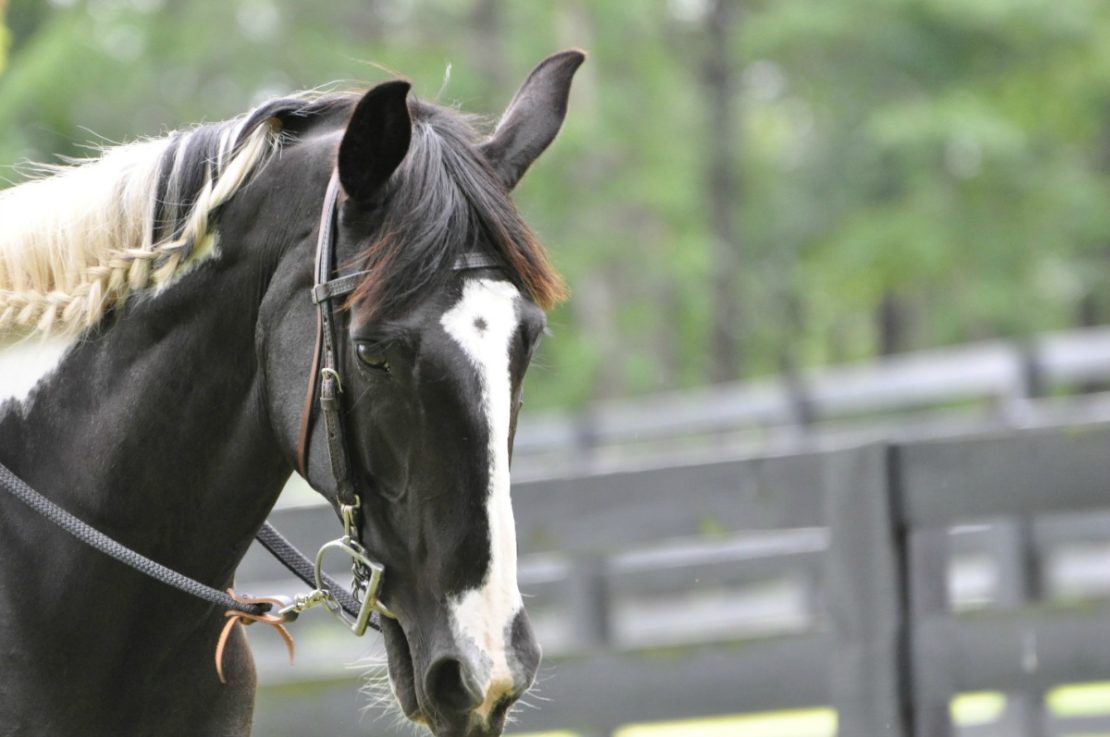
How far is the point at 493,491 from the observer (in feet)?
7.88

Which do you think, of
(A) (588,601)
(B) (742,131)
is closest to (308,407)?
(A) (588,601)

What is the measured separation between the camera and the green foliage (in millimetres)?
15844

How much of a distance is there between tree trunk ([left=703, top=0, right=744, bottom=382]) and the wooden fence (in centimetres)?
1290

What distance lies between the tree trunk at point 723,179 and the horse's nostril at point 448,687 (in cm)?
1601

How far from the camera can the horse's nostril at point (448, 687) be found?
2350 millimetres

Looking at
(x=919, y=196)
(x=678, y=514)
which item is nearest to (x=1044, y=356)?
(x=678, y=514)

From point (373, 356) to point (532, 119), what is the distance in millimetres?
699

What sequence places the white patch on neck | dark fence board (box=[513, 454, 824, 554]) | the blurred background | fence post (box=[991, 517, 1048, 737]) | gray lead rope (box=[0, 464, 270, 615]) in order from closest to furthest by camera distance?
gray lead rope (box=[0, 464, 270, 615]) → the white patch on neck → dark fence board (box=[513, 454, 824, 554]) → fence post (box=[991, 517, 1048, 737]) → the blurred background

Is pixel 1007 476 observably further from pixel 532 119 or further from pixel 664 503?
pixel 532 119

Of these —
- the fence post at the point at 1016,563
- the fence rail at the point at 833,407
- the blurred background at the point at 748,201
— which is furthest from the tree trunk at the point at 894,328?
the fence post at the point at 1016,563

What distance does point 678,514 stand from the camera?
15.5 ft

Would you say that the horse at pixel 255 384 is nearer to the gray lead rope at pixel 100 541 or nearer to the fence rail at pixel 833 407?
the gray lead rope at pixel 100 541

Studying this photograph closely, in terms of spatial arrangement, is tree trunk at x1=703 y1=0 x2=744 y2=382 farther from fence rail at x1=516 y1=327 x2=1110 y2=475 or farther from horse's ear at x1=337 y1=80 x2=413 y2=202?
horse's ear at x1=337 y1=80 x2=413 y2=202

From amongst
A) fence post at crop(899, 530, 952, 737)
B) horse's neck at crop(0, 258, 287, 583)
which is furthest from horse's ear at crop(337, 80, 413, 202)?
fence post at crop(899, 530, 952, 737)
